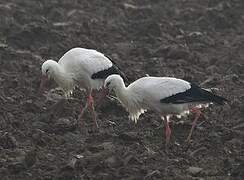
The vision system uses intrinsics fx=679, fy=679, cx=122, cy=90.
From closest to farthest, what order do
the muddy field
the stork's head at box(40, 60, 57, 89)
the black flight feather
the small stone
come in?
the small stone < the muddy field < the black flight feather < the stork's head at box(40, 60, 57, 89)

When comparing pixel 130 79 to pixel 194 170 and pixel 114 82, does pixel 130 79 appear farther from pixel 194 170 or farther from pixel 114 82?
pixel 194 170

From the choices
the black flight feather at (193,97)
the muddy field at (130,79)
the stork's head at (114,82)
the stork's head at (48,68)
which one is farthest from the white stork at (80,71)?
the black flight feather at (193,97)

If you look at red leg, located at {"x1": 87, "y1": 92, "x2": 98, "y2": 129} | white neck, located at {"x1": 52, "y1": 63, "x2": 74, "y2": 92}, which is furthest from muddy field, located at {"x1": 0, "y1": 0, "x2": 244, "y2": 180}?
white neck, located at {"x1": 52, "y1": 63, "x2": 74, "y2": 92}

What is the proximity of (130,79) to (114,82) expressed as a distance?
7.12 feet

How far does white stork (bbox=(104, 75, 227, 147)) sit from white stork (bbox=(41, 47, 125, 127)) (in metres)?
0.72

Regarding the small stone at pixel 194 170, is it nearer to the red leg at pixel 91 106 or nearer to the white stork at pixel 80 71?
the red leg at pixel 91 106

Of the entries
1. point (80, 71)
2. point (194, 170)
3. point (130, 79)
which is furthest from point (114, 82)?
point (130, 79)

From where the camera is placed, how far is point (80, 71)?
10.0 meters

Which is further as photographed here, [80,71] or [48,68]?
[80,71]

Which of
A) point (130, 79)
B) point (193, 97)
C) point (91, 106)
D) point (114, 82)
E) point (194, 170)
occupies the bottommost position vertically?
point (194, 170)

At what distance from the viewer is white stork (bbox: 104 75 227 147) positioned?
29.5ft

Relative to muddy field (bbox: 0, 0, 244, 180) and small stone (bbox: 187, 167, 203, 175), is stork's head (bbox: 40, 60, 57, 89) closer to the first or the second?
muddy field (bbox: 0, 0, 244, 180)

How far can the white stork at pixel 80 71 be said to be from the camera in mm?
9922

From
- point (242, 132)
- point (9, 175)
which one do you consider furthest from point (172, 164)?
point (9, 175)
